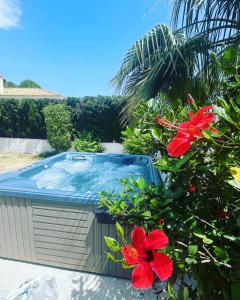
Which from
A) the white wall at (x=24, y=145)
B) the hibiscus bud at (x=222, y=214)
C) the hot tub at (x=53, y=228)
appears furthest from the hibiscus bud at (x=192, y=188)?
the white wall at (x=24, y=145)

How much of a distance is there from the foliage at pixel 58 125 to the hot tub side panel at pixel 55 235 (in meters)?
8.84

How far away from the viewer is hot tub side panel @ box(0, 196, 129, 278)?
12.1 ft

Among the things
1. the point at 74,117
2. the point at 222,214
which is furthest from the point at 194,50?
the point at 74,117

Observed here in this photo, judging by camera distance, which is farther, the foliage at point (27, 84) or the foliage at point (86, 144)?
the foliage at point (27, 84)

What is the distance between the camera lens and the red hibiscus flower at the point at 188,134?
0.91 m

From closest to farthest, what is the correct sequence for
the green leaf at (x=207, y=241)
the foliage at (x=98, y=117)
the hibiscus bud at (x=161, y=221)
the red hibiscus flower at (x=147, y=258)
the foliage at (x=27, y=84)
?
the red hibiscus flower at (x=147, y=258) < the green leaf at (x=207, y=241) < the hibiscus bud at (x=161, y=221) < the foliage at (x=98, y=117) < the foliage at (x=27, y=84)

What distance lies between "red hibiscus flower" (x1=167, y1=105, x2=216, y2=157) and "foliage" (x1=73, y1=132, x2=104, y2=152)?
36.3 feet

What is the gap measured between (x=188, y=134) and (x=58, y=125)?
12.1 meters

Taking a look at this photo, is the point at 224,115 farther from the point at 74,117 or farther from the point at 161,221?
the point at 74,117

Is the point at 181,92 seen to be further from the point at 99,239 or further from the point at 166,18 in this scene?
the point at 99,239

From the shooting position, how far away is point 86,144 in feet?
40.0

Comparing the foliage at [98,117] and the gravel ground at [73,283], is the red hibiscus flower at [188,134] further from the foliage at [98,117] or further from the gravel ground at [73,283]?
the foliage at [98,117]

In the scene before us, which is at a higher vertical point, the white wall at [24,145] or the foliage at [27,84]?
the foliage at [27,84]

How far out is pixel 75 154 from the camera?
9180mm
